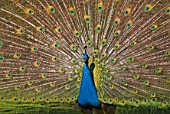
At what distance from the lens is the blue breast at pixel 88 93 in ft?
15.3

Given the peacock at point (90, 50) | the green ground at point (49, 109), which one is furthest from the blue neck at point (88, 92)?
the green ground at point (49, 109)

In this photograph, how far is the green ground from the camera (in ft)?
17.0

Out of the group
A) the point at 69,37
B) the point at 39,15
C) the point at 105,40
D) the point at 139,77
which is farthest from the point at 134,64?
the point at 39,15

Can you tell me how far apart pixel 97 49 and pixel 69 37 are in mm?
A: 385

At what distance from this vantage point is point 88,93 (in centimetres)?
471

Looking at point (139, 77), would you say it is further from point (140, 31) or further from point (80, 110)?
point (80, 110)

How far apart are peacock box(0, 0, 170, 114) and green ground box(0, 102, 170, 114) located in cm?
23

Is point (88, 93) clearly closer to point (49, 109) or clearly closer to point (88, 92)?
point (88, 92)

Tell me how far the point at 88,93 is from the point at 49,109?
89 cm

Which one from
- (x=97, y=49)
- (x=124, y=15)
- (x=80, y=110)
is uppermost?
(x=124, y=15)

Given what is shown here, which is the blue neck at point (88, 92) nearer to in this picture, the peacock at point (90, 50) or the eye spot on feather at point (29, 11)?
the peacock at point (90, 50)

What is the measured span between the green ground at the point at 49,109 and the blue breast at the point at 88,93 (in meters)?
0.40

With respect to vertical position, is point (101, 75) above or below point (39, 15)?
below

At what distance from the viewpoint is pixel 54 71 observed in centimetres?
491
